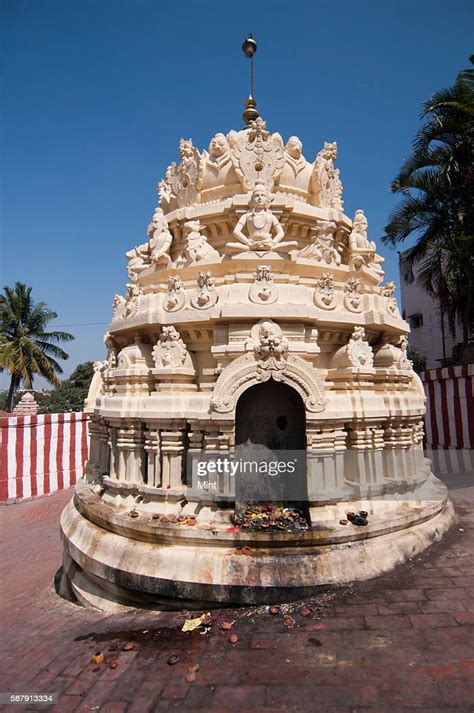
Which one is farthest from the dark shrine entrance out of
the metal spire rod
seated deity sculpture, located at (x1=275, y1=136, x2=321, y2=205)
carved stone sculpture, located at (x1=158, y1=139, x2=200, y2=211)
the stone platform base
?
the metal spire rod

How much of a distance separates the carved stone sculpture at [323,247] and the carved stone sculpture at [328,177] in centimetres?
145

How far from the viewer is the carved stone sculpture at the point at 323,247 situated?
8.62 meters

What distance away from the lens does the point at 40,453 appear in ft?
58.8

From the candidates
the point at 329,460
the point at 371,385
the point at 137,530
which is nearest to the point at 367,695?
the point at 329,460

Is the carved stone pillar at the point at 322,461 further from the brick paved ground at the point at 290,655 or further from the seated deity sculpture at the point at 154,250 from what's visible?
the seated deity sculpture at the point at 154,250

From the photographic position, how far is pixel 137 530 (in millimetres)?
6504

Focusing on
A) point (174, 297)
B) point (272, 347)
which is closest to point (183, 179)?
point (174, 297)

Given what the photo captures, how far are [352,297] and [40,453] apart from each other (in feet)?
51.1

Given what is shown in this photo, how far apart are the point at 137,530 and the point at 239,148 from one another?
806cm

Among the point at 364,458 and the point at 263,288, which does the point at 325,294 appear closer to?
the point at 263,288

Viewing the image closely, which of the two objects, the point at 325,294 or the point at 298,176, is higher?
the point at 298,176

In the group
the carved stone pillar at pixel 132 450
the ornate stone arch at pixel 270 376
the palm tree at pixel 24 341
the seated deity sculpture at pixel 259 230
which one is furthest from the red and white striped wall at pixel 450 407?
the palm tree at pixel 24 341

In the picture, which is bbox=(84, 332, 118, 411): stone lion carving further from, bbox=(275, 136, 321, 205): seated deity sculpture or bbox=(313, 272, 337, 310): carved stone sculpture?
bbox=(275, 136, 321, 205): seated deity sculpture

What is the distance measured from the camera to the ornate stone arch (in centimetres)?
670
